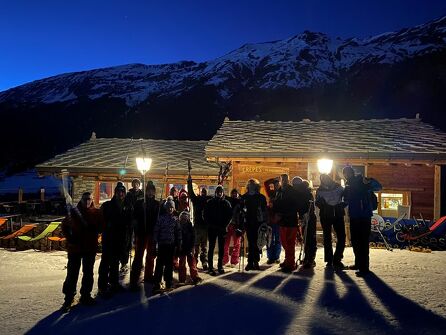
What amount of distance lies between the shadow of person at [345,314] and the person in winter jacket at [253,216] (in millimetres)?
1359

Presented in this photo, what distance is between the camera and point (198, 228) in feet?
20.1

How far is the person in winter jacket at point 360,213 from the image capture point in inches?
219

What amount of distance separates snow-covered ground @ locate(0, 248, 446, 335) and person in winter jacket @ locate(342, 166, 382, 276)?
Answer: 0.33 metres

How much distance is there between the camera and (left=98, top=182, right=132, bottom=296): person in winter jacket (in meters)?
4.83

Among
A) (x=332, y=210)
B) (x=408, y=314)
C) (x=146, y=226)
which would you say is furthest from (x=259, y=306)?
(x=332, y=210)

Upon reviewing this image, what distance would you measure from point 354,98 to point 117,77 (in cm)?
7290

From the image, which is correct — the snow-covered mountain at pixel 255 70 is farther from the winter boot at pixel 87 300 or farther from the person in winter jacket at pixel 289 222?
the winter boot at pixel 87 300

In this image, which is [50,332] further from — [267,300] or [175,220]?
[267,300]

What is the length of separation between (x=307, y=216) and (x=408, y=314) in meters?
2.39

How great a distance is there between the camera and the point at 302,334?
3475 millimetres

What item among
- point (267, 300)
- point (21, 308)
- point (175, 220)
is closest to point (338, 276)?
point (267, 300)

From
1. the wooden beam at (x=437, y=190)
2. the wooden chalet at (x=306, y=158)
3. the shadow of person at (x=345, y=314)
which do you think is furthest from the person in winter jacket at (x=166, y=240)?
the wooden beam at (x=437, y=190)

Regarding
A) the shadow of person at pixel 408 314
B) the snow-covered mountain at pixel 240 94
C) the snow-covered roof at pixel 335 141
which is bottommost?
the shadow of person at pixel 408 314

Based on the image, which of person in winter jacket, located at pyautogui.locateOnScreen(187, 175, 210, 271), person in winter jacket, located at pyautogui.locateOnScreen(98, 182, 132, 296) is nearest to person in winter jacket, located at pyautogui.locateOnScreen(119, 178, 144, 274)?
person in winter jacket, located at pyautogui.locateOnScreen(98, 182, 132, 296)
